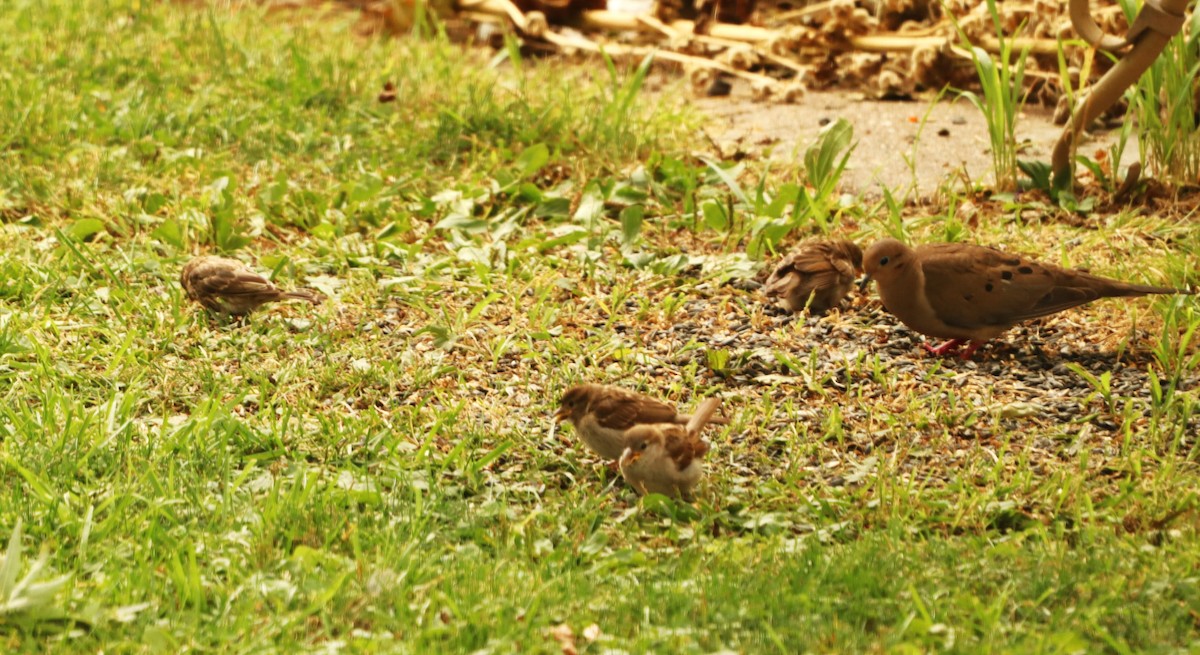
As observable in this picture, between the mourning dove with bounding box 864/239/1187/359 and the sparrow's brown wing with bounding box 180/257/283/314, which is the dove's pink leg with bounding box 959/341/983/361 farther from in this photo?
the sparrow's brown wing with bounding box 180/257/283/314

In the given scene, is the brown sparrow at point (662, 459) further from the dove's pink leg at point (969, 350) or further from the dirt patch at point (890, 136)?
the dirt patch at point (890, 136)

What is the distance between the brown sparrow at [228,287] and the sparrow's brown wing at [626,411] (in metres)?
1.80

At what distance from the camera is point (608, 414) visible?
426cm

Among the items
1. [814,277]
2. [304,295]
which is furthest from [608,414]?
[304,295]

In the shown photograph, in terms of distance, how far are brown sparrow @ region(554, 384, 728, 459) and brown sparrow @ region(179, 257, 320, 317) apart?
1.68 meters

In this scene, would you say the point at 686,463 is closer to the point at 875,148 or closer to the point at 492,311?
the point at 492,311

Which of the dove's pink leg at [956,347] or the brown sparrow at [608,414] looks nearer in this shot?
the brown sparrow at [608,414]

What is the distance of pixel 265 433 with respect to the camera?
14.8 feet

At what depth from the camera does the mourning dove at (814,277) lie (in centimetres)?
548

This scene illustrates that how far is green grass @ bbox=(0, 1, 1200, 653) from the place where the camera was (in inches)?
137

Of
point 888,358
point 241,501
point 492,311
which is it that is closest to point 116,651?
point 241,501

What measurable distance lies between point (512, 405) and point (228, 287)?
135 cm

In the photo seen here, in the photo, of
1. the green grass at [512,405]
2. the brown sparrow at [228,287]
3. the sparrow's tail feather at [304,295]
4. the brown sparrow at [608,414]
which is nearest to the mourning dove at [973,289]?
the green grass at [512,405]

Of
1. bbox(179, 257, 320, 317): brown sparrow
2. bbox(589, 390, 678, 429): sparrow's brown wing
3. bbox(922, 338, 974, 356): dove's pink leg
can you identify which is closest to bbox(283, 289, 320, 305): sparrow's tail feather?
bbox(179, 257, 320, 317): brown sparrow
